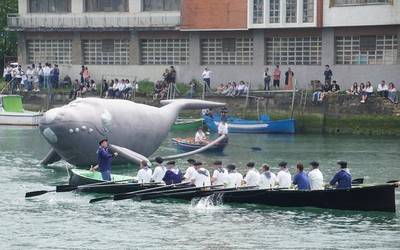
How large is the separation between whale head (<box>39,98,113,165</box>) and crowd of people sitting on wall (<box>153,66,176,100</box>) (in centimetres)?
2742

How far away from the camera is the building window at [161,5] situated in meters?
91.2

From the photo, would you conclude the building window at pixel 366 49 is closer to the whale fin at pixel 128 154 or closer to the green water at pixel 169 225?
the green water at pixel 169 225

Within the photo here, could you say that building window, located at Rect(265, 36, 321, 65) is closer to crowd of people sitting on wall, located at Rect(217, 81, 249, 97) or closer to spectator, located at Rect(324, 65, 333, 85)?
spectator, located at Rect(324, 65, 333, 85)

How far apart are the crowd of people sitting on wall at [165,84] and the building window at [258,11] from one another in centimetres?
677

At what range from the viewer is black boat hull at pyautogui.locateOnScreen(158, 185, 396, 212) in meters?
45.5

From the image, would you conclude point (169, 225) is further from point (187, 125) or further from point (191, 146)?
point (187, 125)

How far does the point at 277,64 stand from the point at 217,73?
4.41m

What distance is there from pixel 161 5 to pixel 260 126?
56.1ft

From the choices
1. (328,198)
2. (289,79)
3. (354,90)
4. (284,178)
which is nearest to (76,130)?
(284,178)

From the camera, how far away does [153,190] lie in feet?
159

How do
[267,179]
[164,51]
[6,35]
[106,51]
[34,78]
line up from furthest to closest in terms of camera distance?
[6,35] < [106,51] < [34,78] < [164,51] < [267,179]

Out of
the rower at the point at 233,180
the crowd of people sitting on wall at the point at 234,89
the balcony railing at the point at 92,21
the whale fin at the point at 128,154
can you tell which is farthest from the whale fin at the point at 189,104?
the balcony railing at the point at 92,21

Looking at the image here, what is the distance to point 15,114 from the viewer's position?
85.1m

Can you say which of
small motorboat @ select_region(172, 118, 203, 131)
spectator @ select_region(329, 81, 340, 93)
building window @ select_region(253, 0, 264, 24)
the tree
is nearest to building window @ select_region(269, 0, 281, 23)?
building window @ select_region(253, 0, 264, 24)
